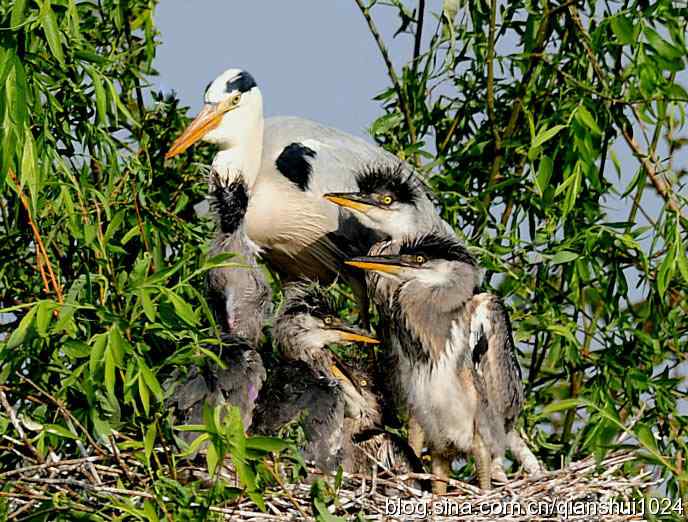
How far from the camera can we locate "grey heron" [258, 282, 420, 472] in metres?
3.86

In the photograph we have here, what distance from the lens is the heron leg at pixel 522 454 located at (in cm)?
387

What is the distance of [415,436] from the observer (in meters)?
3.81

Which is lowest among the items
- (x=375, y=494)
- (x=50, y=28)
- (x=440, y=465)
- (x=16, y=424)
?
(x=440, y=465)

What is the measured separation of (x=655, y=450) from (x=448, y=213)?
1429 mm

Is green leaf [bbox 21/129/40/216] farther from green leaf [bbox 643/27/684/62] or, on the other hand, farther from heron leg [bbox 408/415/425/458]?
green leaf [bbox 643/27/684/62]

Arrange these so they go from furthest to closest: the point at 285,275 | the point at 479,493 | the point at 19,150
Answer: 1. the point at 285,275
2. the point at 479,493
3. the point at 19,150

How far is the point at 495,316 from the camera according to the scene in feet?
12.1

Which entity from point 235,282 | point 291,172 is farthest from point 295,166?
point 235,282

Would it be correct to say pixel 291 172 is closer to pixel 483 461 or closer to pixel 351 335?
pixel 351 335

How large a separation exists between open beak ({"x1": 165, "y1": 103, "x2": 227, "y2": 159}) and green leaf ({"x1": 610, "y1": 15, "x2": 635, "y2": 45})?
1.31 metres

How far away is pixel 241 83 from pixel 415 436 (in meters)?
1.27

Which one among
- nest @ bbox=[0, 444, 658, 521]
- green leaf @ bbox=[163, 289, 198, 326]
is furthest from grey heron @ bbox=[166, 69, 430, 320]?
green leaf @ bbox=[163, 289, 198, 326]

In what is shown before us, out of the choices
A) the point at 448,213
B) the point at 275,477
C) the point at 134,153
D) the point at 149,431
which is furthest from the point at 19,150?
the point at 448,213

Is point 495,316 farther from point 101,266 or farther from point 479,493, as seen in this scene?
point 101,266
